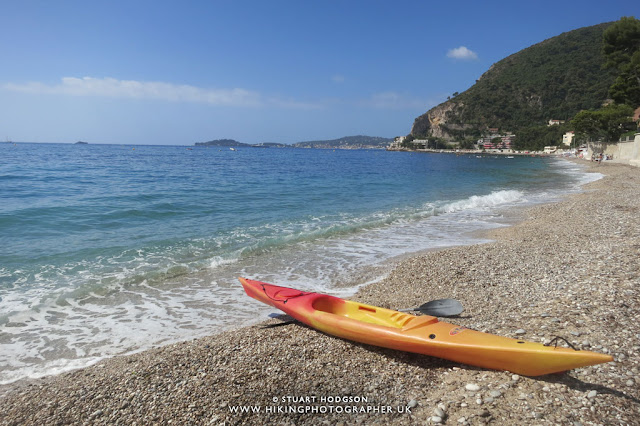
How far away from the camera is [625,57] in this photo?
49.9m

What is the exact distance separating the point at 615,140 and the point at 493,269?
60.5 m

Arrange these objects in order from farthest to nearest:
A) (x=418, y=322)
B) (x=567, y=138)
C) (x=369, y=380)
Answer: (x=567, y=138)
(x=418, y=322)
(x=369, y=380)

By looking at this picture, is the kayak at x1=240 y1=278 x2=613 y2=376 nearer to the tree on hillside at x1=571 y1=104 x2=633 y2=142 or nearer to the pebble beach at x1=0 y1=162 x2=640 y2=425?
the pebble beach at x1=0 y1=162 x2=640 y2=425

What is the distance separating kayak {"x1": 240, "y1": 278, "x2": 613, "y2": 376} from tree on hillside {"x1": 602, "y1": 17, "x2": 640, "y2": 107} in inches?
2223

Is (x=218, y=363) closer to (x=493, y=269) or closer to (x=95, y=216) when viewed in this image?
(x=493, y=269)

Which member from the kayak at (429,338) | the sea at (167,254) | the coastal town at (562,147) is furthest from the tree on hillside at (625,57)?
the kayak at (429,338)

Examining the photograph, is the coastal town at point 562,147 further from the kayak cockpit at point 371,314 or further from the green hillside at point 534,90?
the kayak cockpit at point 371,314

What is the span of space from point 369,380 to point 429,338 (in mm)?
844

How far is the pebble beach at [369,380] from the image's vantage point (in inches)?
131

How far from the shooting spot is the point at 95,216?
14625 millimetres

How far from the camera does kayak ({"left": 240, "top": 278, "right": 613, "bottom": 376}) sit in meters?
3.44

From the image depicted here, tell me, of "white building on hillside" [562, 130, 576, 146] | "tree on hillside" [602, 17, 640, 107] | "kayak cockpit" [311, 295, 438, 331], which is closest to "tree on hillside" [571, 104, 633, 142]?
"tree on hillside" [602, 17, 640, 107]

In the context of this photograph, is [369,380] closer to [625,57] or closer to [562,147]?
[625,57]

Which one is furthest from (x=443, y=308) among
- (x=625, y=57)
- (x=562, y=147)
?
(x=562, y=147)
